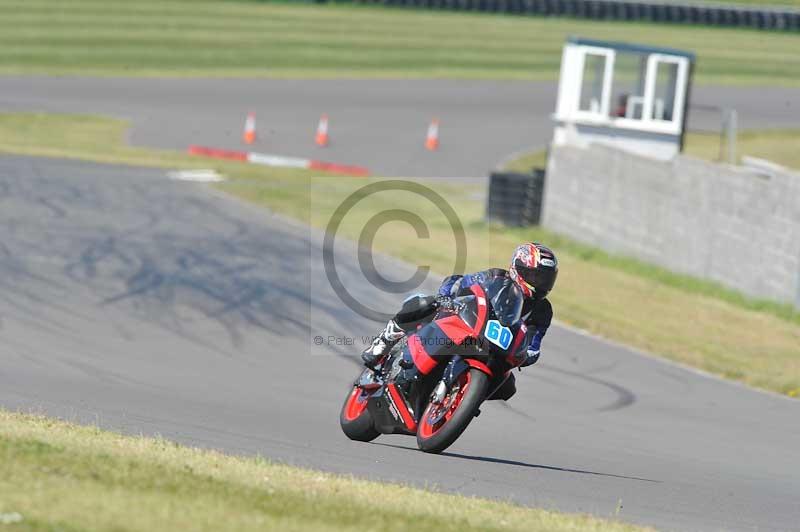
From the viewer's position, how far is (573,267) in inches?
858

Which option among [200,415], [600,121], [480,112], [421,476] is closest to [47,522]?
[421,476]

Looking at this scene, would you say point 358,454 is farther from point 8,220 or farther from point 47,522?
point 8,220

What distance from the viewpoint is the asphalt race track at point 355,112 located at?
33.1 metres

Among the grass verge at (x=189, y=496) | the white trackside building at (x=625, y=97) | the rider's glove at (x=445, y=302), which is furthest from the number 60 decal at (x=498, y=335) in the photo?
the white trackside building at (x=625, y=97)

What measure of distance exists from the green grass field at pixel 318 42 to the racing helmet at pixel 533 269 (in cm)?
3412

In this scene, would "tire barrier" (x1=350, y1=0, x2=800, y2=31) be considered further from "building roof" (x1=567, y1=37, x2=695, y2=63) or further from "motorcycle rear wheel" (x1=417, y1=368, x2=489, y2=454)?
"motorcycle rear wheel" (x1=417, y1=368, x2=489, y2=454)

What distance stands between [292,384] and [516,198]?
13.1 meters

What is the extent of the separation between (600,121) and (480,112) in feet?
40.1

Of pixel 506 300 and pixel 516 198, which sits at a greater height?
pixel 506 300

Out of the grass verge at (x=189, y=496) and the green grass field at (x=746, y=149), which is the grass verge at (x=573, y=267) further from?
the grass verge at (x=189, y=496)

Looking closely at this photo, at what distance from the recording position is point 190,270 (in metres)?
17.7

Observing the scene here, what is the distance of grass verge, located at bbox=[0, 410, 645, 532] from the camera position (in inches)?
229

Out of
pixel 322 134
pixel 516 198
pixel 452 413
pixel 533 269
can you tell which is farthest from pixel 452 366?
pixel 322 134

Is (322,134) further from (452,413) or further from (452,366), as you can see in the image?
(452,413)
